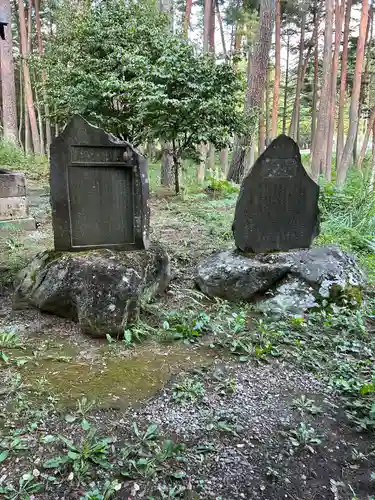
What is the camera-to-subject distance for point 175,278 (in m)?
4.25

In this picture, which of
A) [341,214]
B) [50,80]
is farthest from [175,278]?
[50,80]

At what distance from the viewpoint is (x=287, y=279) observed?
3740mm

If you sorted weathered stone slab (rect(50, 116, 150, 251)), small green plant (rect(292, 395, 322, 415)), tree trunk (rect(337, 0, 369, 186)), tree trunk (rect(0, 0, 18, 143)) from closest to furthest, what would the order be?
small green plant (rect(292, 395, 322, 415)) < weathered stone slab (rect(50, 116, 150, 251)) < tree trunk (rect(337, 0, 369, 186)) < tree trunk (rect(0, 0, 18, 143))

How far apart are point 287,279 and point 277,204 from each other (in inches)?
31.3

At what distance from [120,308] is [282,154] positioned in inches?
86.9

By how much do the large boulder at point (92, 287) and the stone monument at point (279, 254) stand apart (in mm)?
834

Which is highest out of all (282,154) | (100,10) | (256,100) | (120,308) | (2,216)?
(100,10)

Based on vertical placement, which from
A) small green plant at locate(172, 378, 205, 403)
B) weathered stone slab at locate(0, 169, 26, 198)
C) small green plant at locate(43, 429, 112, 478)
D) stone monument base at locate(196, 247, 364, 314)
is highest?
weathered stone slab at locate(0, 169, 26, 198)

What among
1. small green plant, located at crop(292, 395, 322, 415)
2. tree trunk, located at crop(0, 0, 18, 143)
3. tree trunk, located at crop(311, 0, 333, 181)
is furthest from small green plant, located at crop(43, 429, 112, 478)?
tree trunk, located at crop(0, 0, 18, 143)

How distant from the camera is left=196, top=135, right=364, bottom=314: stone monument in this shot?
143 inches

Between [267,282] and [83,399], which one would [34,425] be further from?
[267,282]

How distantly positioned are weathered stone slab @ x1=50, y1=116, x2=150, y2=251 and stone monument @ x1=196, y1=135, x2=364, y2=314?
94cm

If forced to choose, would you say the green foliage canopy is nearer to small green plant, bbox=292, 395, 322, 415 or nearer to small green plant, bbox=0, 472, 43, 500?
small green plant, bbox=292, 395, 322, 415

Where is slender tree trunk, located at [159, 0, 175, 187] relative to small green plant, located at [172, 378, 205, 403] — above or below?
above
